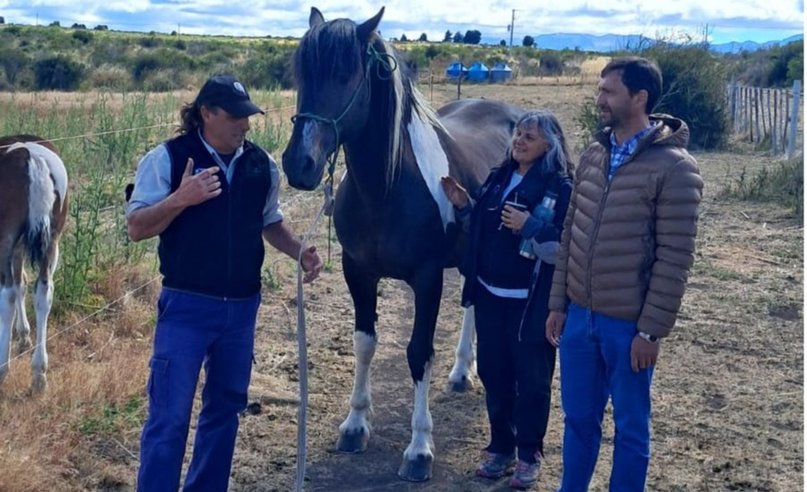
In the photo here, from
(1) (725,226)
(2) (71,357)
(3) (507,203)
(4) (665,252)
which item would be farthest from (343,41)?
(1) (725,226)

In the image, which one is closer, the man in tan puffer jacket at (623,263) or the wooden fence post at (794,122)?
the man in tan puffer jacket at (623,263)

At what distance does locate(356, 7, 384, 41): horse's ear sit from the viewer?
3.96 m

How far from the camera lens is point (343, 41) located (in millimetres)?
3822

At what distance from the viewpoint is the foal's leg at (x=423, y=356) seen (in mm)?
4270

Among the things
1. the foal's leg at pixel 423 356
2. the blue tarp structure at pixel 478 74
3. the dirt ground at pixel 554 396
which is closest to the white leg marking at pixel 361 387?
the dirt ground at pixel 554 396

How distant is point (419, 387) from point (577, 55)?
63.9 m

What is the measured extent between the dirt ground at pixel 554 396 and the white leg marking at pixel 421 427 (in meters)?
0.13

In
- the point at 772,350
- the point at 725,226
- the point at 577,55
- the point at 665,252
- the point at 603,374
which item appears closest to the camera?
the point at 665,252

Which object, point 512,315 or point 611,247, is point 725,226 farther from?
point 611,247

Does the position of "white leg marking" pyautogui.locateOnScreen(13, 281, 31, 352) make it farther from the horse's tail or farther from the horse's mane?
the horse's mane

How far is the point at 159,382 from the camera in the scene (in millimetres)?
3166

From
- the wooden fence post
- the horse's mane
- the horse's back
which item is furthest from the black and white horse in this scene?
the wooden fence post

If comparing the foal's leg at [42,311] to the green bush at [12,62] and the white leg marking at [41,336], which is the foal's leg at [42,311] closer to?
the white leg marking at [41,336]

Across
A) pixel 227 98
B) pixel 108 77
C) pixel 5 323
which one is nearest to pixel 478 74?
pixel 108 77
